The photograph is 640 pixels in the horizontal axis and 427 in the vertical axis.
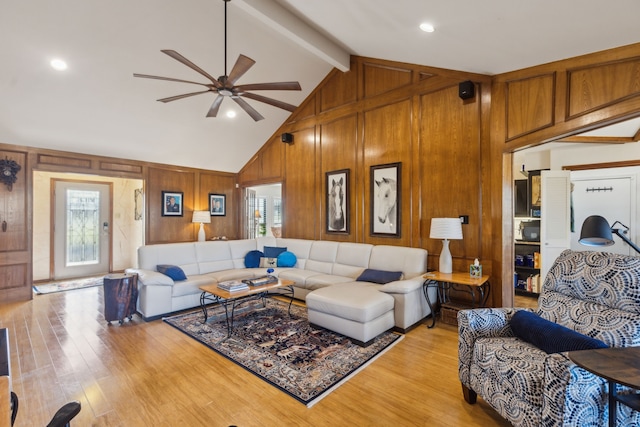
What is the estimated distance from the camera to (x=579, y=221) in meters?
4.86

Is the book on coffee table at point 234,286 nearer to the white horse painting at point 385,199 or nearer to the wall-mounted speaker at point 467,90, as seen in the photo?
the white horse painting at point 385,199

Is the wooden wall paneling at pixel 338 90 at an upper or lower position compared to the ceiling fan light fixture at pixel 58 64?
upper

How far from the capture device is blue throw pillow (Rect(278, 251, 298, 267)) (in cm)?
516

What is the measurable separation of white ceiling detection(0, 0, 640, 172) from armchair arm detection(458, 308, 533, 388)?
2212mm

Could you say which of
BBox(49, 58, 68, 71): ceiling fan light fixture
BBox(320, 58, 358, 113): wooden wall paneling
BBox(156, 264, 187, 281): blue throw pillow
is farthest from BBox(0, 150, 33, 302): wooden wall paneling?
BBox(320, 58, 358, 113): wooden wall paneling

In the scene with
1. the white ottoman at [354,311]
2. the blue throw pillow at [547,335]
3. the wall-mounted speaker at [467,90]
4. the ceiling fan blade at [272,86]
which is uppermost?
the wall-mounted speaker at [467,90]

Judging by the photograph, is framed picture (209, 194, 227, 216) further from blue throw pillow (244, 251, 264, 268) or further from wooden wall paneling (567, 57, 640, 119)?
wooden wall paneling (567, 57, 640, 119)

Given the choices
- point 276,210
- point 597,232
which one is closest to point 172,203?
point 276,210

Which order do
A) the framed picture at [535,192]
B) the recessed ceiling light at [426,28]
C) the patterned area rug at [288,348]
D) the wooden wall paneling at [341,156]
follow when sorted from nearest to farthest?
1. the patterned area rug at [288,348]
2. the recessed ceiling light at [426,28]
3. the framed picture at [535,192]
4. the wooden wall paneling at [341,156]

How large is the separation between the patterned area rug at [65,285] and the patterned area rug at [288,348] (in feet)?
10.6

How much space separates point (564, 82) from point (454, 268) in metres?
2.34

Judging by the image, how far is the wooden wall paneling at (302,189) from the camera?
5715 millimetres

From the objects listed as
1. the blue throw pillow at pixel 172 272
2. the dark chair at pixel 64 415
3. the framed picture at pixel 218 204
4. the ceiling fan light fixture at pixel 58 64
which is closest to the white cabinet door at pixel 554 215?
the blue throw pillow at pixel 172 272

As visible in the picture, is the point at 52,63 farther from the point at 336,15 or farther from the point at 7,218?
the point at 336,15
